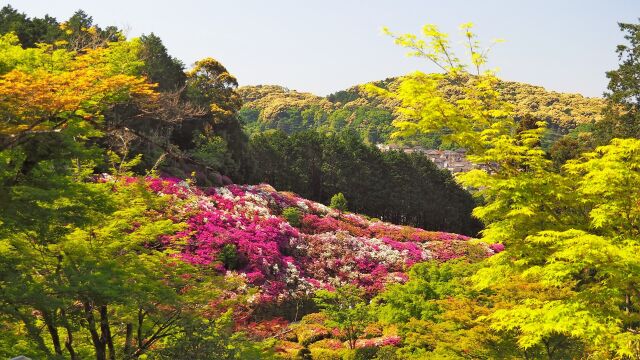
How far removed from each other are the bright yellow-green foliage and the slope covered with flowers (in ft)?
45.5

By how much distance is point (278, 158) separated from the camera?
210 ft

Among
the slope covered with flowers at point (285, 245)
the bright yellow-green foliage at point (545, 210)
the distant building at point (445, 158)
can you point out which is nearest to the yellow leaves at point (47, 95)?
the bright yellow-green foliage at point (545, 210)

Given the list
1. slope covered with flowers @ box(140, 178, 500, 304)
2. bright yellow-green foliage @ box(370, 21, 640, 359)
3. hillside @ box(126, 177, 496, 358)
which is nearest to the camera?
bright yellow-green foliage @ box(370, 21, 640, 359)

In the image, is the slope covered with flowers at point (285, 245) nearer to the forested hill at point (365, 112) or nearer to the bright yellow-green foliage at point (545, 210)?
the bright yellow-green foliage at point (545, 210)

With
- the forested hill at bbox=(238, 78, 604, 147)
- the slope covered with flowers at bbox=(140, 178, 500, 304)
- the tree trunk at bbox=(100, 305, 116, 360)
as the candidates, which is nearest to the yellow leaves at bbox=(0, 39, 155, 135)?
the tree trunk at bbox=(100, 305, 116, 360)

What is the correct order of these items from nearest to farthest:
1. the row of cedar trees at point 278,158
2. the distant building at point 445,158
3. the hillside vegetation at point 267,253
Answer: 1. the hillside vegetation at point 267,253
2. the row of cedar trees at point 278,158
3. the distant building at point 445,158

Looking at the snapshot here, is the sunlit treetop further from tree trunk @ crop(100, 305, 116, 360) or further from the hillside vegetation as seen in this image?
tree trunk @ crop(100, 305, 116, 360)

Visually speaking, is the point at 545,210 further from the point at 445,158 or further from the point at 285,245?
the point at 445,158

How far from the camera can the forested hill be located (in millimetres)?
157000

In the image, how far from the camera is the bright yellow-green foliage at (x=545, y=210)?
8.53m

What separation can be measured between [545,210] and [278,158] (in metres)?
54.9

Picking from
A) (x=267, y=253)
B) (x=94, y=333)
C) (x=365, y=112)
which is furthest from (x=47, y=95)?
(x=365, y=112)

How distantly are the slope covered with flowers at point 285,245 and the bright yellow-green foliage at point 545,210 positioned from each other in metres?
13.9

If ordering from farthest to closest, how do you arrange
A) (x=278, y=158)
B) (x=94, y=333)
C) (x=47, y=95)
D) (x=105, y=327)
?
(x=278, y=158)
(x=105, y=327)
(x=94, y=333)
(x=47, y=95)
